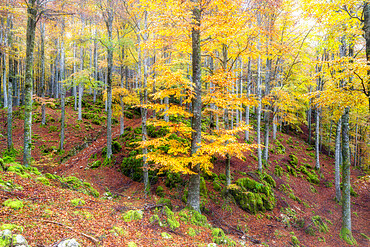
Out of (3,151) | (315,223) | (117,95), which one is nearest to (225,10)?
(117,95)

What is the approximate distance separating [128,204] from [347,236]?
9.84 metres

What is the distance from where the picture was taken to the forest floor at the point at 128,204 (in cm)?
362

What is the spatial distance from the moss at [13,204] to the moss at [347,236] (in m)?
12.0

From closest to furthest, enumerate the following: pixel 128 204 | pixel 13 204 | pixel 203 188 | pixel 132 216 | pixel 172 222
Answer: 1. pixel 13 204
2. pixel 132 216
3. pixel 172 222
4. pixel 128 204
5. pixel 203 188

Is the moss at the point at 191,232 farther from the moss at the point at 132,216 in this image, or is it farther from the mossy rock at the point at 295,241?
the mossy rock at the point at 295,241

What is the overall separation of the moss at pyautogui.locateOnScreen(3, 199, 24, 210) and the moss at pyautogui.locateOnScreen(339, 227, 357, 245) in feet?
39.2

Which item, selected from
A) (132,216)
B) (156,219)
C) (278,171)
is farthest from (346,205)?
(132,216)

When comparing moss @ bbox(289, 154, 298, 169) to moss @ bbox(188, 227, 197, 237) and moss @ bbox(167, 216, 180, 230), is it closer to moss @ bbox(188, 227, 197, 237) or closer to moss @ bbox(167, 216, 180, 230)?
moss @ bbox(188, 227, 197, 237)

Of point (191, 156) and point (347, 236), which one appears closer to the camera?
point (191, 156)

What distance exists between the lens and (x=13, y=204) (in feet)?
11.2

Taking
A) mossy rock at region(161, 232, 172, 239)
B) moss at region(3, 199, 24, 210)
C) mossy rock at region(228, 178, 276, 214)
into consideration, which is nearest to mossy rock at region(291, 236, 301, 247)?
mossy rock at region(228, 178, 276, 214)

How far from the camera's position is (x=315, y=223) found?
27.9ft

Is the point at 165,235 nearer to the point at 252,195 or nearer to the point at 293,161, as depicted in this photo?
the point at 252,195

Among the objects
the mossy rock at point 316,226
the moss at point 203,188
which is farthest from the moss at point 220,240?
the mossy rock at point 316,226
